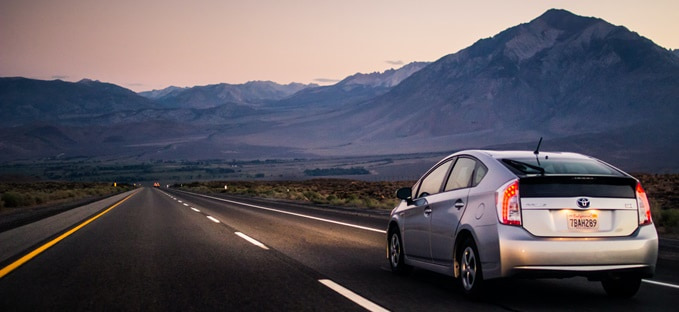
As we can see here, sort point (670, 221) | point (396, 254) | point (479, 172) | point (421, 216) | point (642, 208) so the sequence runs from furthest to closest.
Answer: point (670, 221) → point (396, 254) → point (421, 216) → point (479, 172) → point (642, 208)

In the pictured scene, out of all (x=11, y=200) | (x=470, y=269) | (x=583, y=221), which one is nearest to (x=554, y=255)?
(x=583, y=221)

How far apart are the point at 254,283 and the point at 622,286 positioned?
14.0 ft

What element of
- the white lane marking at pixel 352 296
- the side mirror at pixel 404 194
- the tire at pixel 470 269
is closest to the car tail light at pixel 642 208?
the tire at pixel 470 269

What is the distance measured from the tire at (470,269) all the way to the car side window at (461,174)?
0.89m

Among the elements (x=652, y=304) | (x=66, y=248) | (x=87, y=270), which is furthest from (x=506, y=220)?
(x=66, y=248)

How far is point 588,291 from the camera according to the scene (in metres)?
8.70

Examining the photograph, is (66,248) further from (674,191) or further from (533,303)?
(674,191)

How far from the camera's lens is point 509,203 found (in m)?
7.36

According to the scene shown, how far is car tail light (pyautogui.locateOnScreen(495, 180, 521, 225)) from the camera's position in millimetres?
7312

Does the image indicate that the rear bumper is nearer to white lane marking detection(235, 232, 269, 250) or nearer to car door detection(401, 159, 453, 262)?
car door detection(401, 159, 453, 262)

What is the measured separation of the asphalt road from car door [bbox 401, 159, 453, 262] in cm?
42

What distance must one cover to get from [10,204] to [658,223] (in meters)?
30.6

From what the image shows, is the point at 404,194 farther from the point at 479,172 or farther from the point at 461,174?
the point at 479,172

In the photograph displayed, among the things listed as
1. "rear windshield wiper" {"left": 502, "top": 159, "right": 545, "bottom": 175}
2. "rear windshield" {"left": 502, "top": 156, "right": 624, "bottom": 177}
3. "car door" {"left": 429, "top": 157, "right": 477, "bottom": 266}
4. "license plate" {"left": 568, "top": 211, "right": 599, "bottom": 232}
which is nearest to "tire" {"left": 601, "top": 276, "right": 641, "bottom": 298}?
"license plate" {"left": 568, "top": 211, "right": 599, "bottom": 232}
